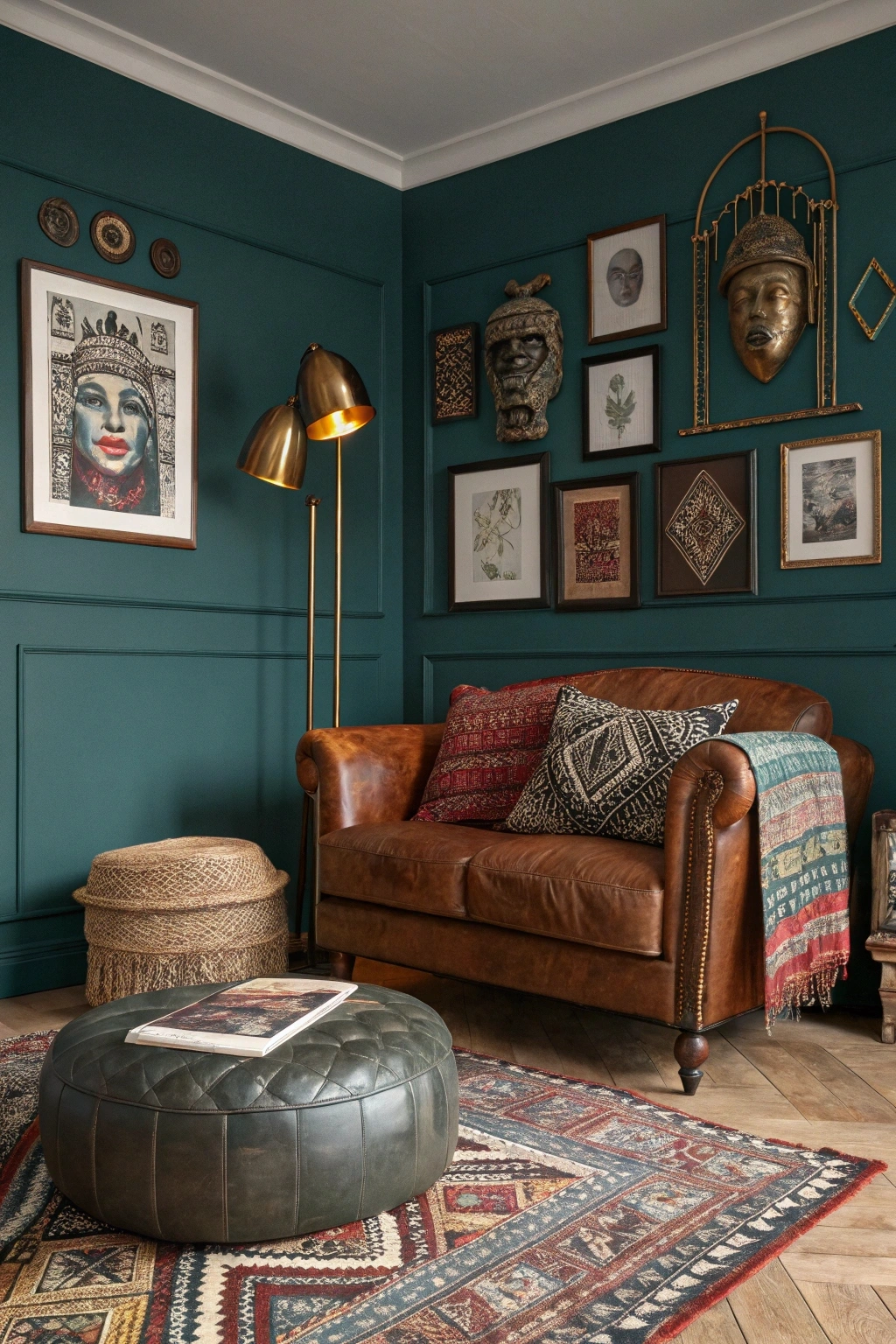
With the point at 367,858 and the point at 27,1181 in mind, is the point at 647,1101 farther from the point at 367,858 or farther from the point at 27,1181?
the point at 27,1181

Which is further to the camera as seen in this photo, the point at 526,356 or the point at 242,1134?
the point at 526,356

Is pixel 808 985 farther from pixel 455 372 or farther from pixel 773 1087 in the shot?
pixel 455 372

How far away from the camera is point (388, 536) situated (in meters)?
4.57

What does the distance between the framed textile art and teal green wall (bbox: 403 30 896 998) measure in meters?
0.05

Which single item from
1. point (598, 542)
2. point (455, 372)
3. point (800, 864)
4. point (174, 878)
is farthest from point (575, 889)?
point (455, 372)

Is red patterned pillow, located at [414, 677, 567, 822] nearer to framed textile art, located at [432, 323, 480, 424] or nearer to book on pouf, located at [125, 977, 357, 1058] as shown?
book on pouf, located at [125, 977, 357, 1058]

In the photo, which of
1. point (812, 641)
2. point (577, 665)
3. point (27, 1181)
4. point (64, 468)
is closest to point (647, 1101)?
point (27, 1181)

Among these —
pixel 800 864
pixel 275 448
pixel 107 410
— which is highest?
pixel 107 410

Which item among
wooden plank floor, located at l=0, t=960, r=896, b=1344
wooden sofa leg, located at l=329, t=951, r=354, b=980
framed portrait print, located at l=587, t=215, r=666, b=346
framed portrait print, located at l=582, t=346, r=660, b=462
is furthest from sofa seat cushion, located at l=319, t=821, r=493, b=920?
framed portrait print, located at l=587, t=215, r=666, b=346

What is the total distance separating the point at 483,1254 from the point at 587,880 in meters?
0.99

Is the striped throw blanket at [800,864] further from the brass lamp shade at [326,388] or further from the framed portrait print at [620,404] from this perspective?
the brass lamp shade at [326,388]

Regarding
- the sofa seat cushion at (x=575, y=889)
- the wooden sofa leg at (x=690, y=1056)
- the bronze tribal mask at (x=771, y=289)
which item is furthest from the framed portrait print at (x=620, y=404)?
the wooden sofa leg at (x=690, y=1056)

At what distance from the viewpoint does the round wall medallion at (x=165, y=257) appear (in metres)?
3.76

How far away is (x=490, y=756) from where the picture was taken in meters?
3.35
